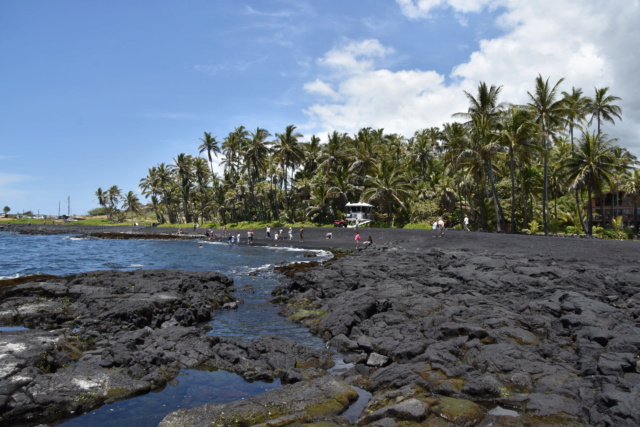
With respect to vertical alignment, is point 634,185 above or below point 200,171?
below

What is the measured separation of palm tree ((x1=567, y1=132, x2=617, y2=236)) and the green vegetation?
98 mm

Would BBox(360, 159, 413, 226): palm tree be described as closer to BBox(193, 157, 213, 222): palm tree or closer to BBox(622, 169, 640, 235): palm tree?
BBox(622, 169, 640, 235): palm tree

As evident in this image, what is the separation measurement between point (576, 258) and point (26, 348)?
2517 cm

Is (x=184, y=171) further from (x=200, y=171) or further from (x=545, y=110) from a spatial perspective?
(x=545, y=110)

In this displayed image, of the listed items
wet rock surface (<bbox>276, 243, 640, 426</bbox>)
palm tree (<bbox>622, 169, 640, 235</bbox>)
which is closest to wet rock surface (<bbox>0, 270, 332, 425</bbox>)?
wet rock surface (<bbox>276, 243, 640, 426</bbox>)

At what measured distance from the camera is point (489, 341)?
1000 centimetres

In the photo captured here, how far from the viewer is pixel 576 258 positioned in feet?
75.2

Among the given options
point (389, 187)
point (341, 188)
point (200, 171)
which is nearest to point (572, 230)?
point (389, 187)

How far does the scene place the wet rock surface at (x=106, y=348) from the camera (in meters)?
7.57

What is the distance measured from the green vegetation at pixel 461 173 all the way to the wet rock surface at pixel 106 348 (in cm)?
3175

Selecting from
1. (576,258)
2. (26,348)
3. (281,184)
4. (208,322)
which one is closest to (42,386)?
(26,348)

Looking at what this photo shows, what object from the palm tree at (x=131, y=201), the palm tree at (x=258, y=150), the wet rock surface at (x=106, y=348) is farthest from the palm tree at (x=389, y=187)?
the palm tree at (x=131, y=201)

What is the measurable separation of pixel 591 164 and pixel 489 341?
32.7 metres

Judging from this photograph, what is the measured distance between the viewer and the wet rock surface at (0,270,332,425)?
24.8 ft
